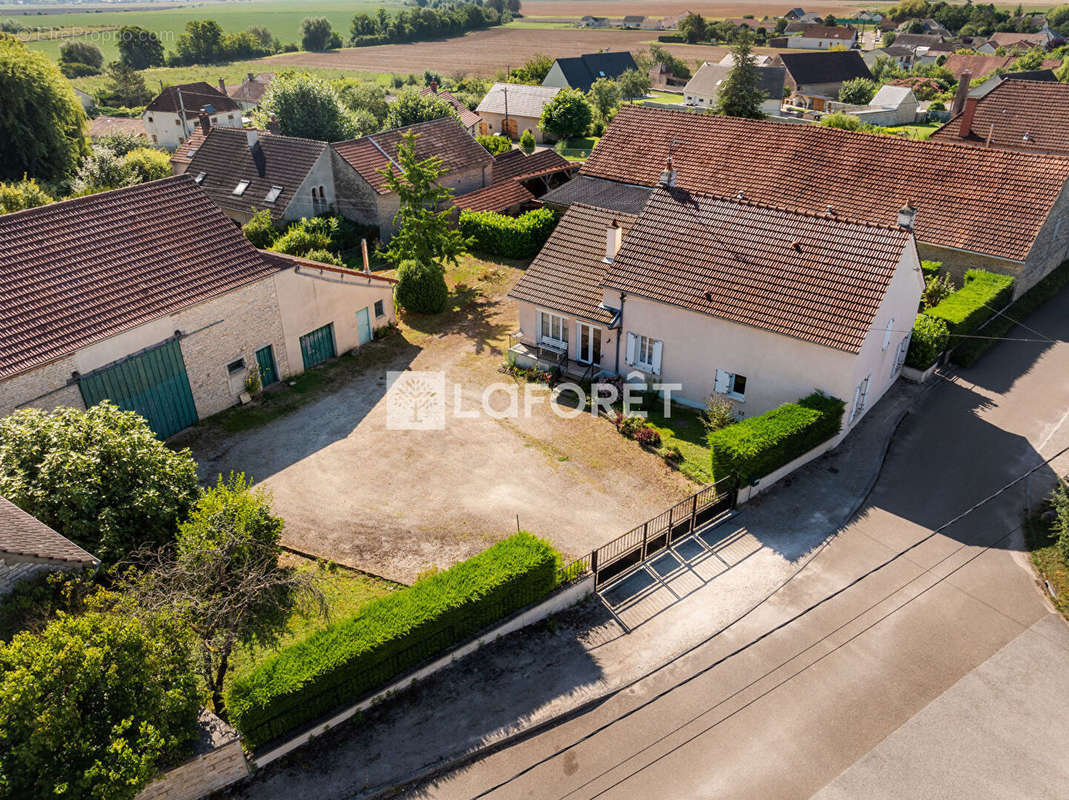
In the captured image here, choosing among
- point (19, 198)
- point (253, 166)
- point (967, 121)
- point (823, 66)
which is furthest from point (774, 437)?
point (823, 66)

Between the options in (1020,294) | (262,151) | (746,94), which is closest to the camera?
(1020,294)

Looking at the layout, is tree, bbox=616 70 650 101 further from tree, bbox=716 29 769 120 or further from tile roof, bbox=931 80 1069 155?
tile roof, bbox=931 80 1069 155

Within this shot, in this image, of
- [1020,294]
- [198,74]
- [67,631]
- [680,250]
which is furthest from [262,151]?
[198,74]

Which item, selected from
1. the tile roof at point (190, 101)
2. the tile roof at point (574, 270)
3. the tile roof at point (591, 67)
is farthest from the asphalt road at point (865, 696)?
the tile roof at point (591, 67)

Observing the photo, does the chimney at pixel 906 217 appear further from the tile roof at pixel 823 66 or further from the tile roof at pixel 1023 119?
the tile roof at pixel 823 66

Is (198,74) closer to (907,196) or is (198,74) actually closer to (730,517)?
(907,196)

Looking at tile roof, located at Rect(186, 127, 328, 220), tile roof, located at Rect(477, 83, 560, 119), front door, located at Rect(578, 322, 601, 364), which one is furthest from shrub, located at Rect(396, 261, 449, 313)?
tile roof, located at Rect(477, 83, 560, 119)
